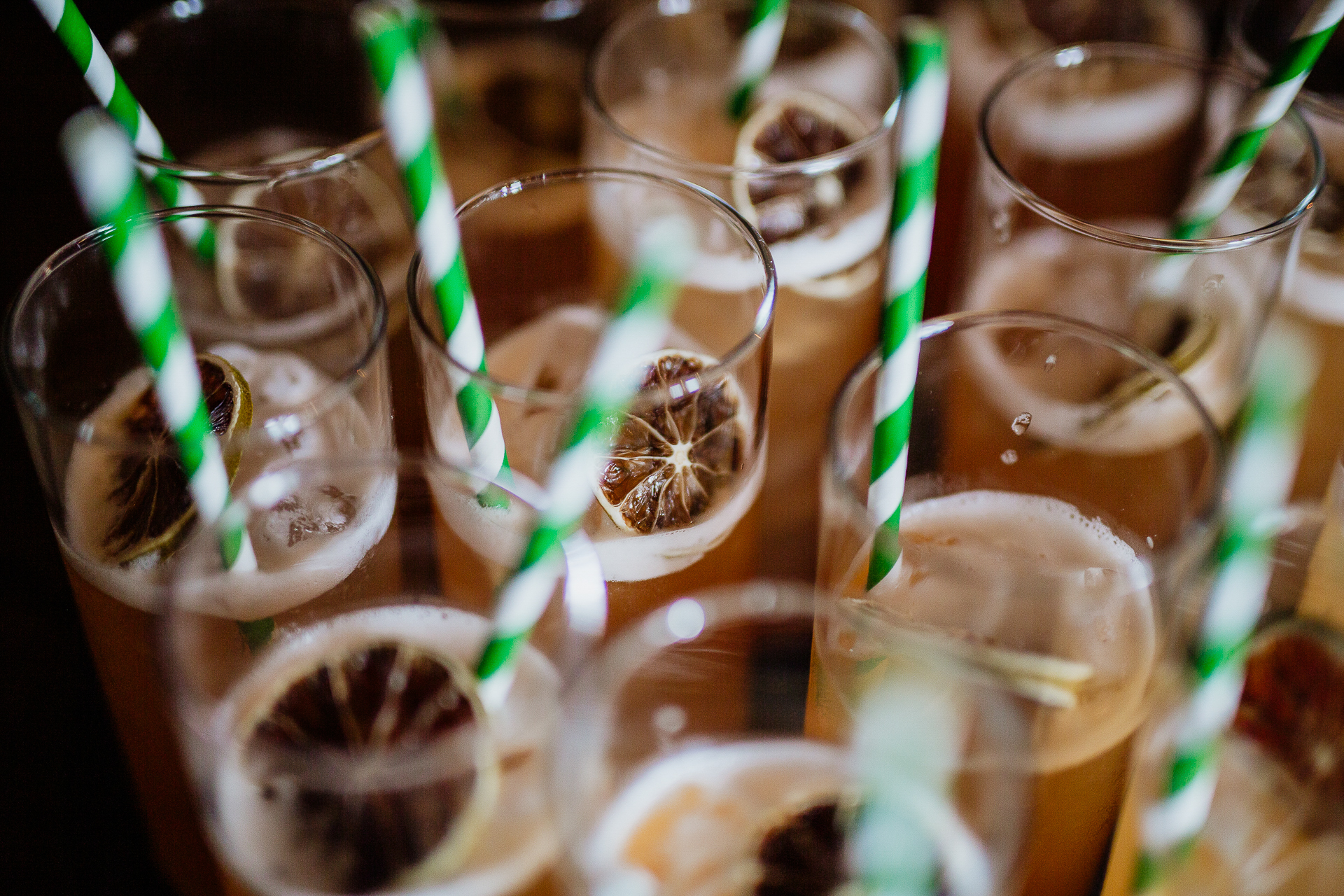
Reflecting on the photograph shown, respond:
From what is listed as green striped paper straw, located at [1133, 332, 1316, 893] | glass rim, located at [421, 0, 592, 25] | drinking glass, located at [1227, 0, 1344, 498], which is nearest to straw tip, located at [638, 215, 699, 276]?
green striped paper straw, located at [1133, 332, 1316, 893]

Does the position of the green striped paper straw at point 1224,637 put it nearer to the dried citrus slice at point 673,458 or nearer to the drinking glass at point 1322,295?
the dried citrus slice at point 673,458

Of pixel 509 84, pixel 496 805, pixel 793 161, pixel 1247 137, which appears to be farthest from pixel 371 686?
pixel 509 84

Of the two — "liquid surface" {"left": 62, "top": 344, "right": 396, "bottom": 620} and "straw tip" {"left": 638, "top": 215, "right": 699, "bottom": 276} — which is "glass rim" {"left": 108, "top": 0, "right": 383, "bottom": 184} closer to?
"liquid surface" {"left": 62, "top": 344, "right": 396, "bottom": 620}

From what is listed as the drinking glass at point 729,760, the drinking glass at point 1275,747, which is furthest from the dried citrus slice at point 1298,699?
the drinking glass at point 729,760

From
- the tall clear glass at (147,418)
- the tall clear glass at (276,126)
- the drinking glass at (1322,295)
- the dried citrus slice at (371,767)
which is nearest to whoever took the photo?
the dried citrus slice at (371,767)

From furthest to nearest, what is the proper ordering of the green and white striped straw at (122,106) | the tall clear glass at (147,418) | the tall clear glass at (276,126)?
the tall clear glass at (276,126)
the green and white striped straw at (122,106)
the tall clear glass at (147,418)

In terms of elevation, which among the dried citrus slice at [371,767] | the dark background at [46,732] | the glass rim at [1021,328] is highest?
the glass rim at [1021,328]

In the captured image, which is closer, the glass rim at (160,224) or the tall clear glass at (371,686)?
the tall clear glass at (371,686)

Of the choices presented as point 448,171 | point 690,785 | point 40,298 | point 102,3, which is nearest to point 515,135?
point 448,171
